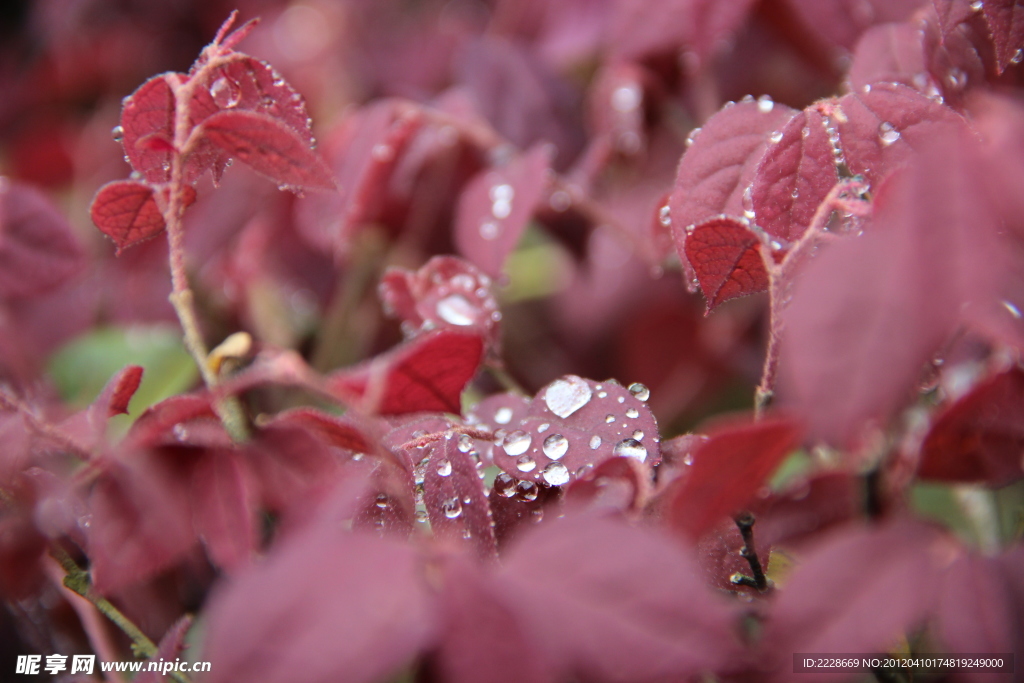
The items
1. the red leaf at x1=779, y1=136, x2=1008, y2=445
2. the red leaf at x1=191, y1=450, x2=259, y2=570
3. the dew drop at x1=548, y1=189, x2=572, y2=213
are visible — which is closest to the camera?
the red leaf at x1=779, y1=136, x2=1008, y2=445

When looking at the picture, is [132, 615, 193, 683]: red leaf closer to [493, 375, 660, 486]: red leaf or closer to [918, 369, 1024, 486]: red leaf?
[493, 375, 660, 486]: red leaf

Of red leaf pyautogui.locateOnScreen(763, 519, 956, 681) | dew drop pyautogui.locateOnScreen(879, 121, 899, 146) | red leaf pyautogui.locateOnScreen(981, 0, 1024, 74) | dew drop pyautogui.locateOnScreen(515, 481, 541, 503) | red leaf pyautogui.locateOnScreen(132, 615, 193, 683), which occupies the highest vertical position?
red leaf pyautogui.locateOnScreen(981, 0, 1024, 74)

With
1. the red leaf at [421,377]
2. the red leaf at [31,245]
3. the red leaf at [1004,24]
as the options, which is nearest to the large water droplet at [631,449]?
the red leaf at [421,377]

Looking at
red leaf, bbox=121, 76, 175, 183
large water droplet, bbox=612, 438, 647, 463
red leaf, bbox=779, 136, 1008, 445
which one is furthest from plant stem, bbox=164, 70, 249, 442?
red leaf, bbox=779, 136, 1008, 445

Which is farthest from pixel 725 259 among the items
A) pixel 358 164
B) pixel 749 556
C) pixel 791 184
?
pixel 358 164

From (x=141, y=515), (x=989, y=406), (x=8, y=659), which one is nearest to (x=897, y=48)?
(x=989, y=406)

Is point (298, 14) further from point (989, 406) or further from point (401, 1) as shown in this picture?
point (989, 406)
